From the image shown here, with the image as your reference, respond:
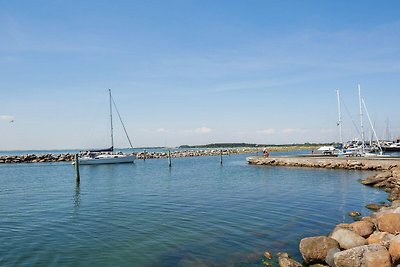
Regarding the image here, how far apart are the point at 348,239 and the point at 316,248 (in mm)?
1224

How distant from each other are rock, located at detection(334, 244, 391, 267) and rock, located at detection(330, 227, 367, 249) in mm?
1638

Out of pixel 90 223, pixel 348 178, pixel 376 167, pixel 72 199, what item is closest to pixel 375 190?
pixel 348 178

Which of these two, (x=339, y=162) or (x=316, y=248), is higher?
(x=339, y=162)

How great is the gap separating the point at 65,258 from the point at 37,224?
6.63 m

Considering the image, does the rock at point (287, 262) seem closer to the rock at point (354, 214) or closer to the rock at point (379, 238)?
the rock at point (379, 238)

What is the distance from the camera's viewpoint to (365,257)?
994 centimetres

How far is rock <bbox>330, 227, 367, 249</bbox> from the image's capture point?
39.0 feet

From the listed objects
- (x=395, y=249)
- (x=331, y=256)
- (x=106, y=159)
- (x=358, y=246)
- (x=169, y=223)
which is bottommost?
(x=169, y=223)

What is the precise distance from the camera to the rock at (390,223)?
1213 centimetres

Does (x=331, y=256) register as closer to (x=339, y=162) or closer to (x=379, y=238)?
(x=379, y=238)

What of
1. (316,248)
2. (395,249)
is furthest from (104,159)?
(395,249)

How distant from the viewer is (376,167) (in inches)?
1674

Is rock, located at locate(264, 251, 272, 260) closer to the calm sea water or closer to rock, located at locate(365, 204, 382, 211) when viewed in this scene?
the calm sea water

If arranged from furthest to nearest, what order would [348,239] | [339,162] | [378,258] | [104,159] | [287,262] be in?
[104,159], [339,162], [348,239], [287,262], [378,258]
